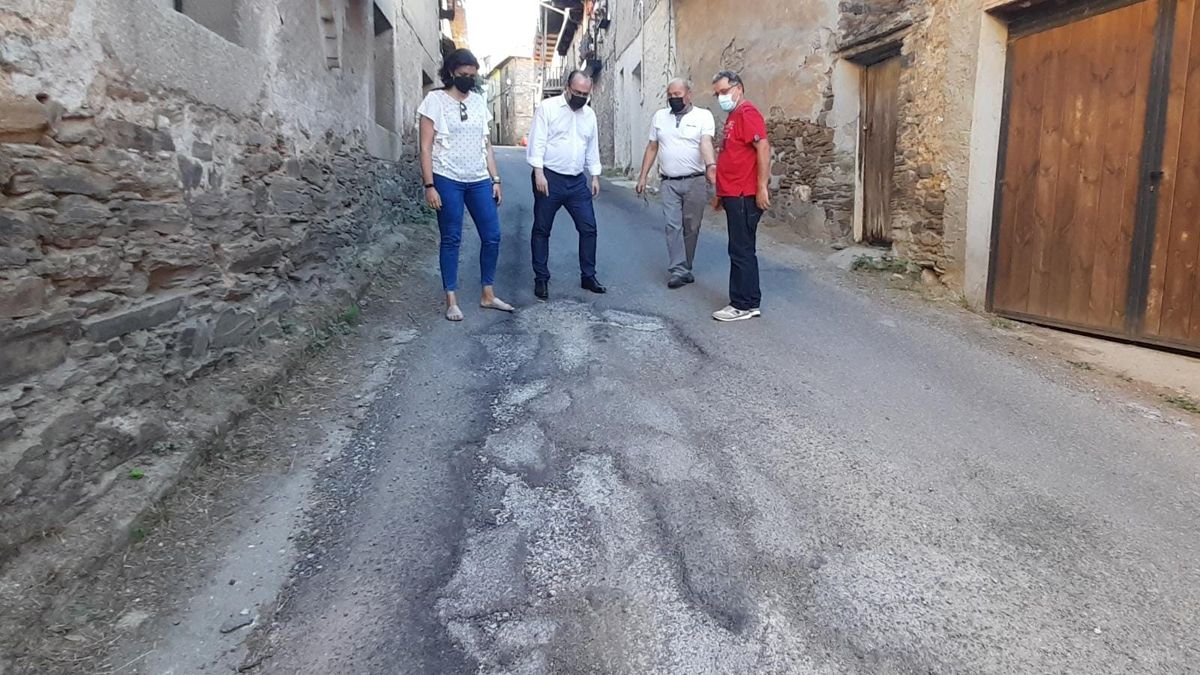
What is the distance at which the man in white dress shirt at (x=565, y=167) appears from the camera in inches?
213

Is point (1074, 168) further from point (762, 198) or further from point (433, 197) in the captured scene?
point (433, 197)

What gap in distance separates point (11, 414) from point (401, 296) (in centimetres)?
350

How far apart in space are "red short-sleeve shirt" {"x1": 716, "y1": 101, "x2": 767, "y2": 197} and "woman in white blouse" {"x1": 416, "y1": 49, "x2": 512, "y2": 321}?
5.19ft

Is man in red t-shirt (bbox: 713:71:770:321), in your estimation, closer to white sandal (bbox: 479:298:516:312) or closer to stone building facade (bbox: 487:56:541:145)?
white sandal (bbox: 479:298:516:312)

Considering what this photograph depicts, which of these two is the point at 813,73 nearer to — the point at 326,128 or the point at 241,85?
the point at 326,128

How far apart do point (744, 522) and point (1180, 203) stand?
3.48 meters

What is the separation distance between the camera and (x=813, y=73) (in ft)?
27.8

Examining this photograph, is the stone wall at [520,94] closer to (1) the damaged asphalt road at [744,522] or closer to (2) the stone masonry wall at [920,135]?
(2) the stone masonry wall at [920,135]

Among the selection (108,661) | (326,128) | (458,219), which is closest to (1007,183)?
(458,219)

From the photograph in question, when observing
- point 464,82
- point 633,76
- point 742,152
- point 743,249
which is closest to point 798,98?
point 742,152

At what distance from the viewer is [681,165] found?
225 inches

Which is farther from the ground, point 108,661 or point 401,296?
point 401,296

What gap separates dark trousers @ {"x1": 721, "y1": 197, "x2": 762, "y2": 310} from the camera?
4945 millimetres

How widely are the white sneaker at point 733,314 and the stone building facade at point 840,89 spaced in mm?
1895
